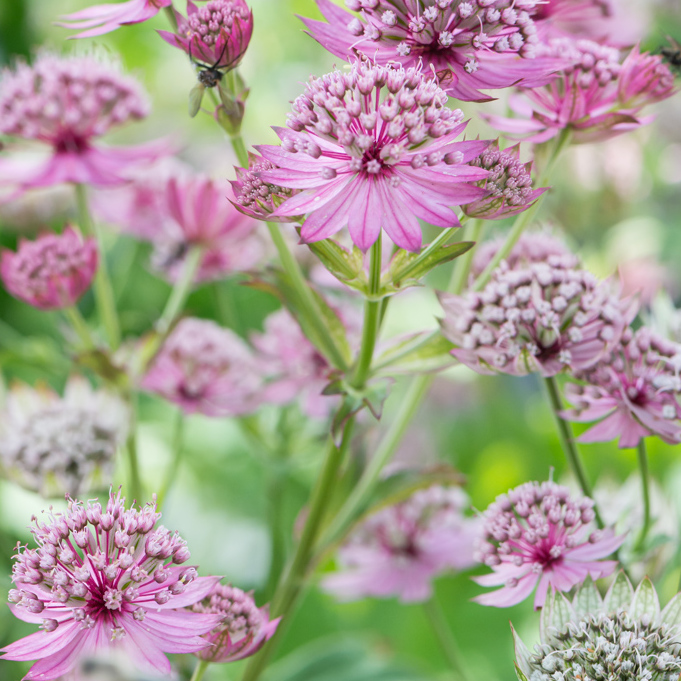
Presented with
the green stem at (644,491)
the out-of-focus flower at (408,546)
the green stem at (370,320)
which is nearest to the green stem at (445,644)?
the out-of-focus flower at (408,546)

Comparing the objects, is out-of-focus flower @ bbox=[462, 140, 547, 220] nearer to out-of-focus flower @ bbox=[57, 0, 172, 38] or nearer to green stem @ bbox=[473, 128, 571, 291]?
green stem @ bbox=[473, 128, 571, 291]

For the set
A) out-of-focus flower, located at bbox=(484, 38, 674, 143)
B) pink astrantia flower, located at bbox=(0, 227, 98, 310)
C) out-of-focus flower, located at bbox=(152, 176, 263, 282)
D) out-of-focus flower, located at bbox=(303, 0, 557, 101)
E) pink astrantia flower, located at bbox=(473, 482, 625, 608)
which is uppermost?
out-of-focus flower, located at bbox=(152, 176, 263, 282)

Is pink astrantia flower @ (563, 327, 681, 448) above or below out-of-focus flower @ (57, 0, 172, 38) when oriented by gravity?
below

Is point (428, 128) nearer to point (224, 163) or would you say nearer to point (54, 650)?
point (54, 650)

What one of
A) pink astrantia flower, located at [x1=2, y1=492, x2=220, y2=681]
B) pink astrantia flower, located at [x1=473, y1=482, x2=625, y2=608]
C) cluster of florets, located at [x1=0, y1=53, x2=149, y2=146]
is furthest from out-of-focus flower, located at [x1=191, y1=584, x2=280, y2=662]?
cluster of florets, located at [x1=0, y1=53, x2=149, y2=146]

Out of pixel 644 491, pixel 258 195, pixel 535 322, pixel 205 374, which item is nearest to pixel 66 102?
pixel 205 374

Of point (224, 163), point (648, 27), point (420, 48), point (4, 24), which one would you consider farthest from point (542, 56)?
point (4, 24)
